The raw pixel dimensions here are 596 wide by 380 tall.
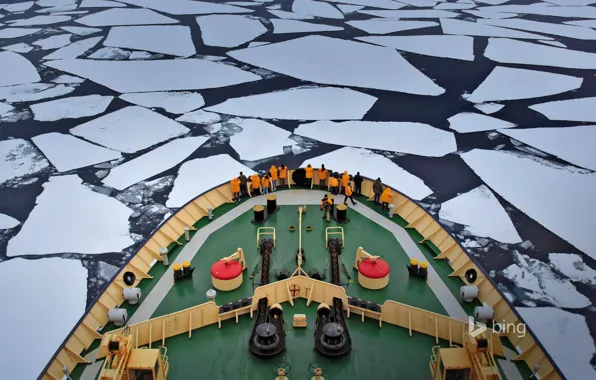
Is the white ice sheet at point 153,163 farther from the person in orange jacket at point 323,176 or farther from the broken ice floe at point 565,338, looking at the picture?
the broken ice floe at point 565,338

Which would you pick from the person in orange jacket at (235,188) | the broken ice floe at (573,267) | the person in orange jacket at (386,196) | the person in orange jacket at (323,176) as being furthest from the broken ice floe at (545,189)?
the person in orange jacket at (235,188)

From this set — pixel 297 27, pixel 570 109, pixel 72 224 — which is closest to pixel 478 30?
pixel 297 27

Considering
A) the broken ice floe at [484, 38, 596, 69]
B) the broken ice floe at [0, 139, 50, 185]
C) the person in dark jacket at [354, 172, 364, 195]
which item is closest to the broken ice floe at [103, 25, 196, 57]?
the broken ice floe at [0, 139, 50, 185]

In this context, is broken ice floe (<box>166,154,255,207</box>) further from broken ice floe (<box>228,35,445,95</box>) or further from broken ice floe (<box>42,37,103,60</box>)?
Answer: broken ice floe (<box>42,37,103,60</box>)

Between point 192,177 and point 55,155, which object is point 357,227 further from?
point 55,155

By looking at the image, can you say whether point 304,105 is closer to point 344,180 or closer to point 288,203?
point 344,180
